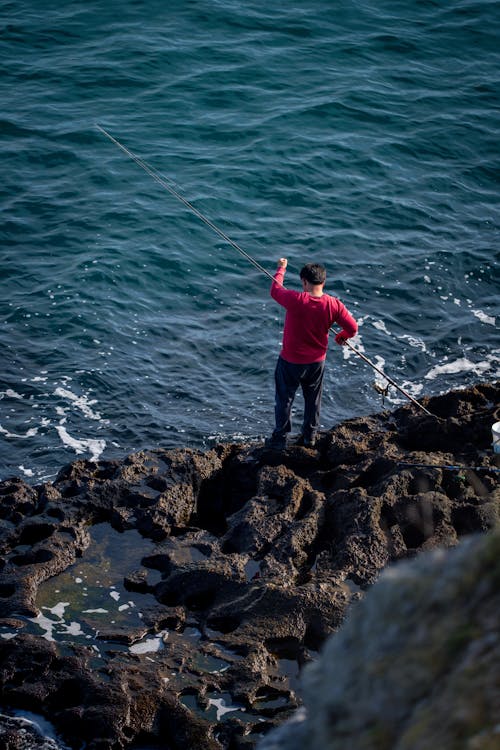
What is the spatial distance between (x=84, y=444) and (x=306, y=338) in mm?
3105

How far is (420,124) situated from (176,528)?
14.0m

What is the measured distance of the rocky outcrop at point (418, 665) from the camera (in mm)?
2061

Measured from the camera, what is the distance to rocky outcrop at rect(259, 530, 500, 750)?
2061 millimetres

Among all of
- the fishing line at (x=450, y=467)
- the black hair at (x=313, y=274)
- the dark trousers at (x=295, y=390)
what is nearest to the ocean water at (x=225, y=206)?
the dark trousers at (x=295, y=390)

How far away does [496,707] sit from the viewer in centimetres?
201

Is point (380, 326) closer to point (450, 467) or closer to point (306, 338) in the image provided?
point (306, 338)

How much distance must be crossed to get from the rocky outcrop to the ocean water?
7264 millimetres

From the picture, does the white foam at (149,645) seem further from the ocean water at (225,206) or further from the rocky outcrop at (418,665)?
the rocky outcrop at (418,665)

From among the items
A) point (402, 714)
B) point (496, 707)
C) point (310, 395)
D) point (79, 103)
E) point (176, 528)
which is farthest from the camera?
point (79, 103)

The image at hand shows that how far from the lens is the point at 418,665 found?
221 cm

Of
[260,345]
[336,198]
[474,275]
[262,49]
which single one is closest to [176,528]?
[260,345]

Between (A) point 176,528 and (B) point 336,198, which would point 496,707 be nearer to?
(A) point 176,528

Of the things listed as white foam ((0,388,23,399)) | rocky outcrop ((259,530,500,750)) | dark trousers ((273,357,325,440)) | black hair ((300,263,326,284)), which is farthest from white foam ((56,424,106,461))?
rocky outcrop ((259,530,500,750))

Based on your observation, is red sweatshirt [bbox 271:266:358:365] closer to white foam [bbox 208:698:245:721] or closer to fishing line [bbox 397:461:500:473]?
fishing line [bbox 397:461:500:473]
